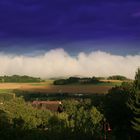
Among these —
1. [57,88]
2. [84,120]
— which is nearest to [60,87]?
[57,88]

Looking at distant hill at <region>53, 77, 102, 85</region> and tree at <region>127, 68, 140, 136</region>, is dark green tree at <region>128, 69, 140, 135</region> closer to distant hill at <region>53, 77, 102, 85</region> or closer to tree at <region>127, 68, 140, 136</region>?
tree at <region>127, 68, 140, 136</region>

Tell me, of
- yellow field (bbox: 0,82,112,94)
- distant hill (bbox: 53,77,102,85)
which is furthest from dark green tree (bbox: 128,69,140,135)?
distant hill (bbox: 53,77,102,85)

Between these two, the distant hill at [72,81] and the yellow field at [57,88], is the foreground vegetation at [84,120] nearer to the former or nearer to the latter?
the yellow field at [57,88]

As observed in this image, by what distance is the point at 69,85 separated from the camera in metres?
107

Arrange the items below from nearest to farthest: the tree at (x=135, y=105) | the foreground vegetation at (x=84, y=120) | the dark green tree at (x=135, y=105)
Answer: the foreground vegetation at (x=84, y=120) < the tree at (x=135, y=105) < the dark green tree at (x=135, y=105)

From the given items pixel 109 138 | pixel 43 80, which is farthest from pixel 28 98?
pixel 109 138

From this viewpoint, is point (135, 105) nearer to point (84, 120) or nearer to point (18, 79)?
point (84, 120)

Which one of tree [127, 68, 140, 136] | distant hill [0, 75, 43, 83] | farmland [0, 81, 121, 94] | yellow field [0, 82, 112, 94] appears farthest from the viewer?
distant hill [0, 75, 43, 83]

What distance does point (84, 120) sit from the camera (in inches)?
2817

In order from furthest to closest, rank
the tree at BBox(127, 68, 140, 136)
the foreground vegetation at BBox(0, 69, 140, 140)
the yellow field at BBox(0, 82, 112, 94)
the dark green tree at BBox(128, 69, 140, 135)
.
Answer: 1. the yellow field at BBox(0, 82, 112, 94)
2. the dark green tree at BBox(128, 69, 140, 135)
3. the tree at BBox(127, 68, 140, 136)
4. the foreground vegetation at BBox(0, 69, 140, 140)

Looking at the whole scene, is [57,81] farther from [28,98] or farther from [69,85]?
[28,98]

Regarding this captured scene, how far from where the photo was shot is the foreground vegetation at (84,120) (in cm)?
5188

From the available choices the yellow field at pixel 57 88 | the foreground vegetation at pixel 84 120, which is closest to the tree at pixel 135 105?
the foreground vegetation at pixel 84 120

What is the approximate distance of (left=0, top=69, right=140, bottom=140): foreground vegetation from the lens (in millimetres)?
51875
